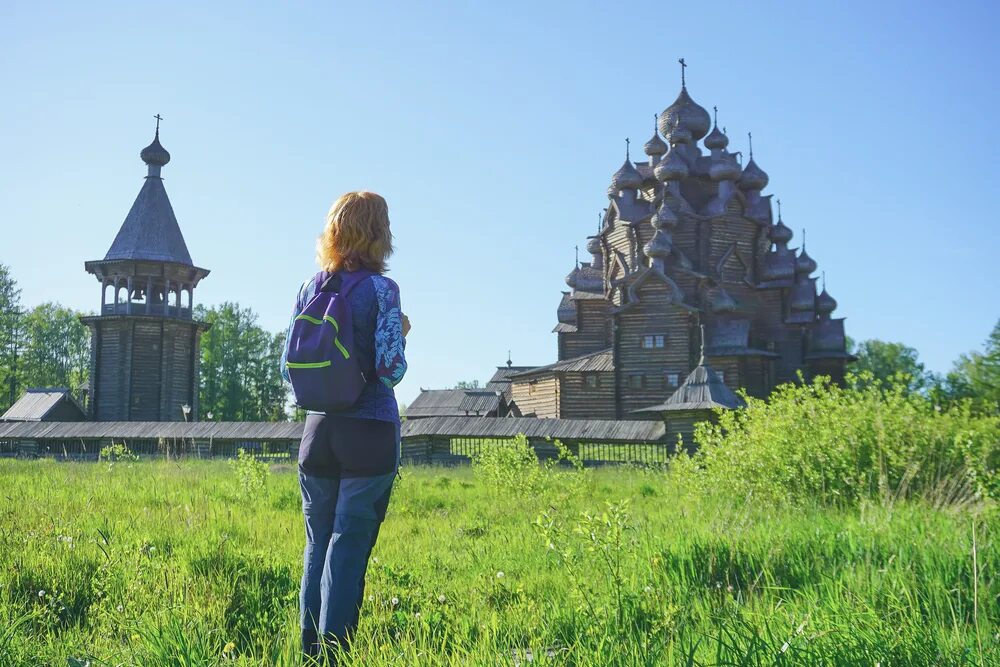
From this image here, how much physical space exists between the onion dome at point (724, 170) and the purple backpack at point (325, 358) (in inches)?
1222

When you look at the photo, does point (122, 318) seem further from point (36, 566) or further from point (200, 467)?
point (36, 566)

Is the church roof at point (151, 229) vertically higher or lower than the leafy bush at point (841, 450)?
higher

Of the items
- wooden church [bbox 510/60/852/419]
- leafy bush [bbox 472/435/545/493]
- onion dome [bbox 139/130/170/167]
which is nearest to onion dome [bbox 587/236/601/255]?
wooden church [bbox 510/60/852/419]

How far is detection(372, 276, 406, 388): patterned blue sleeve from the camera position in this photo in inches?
123

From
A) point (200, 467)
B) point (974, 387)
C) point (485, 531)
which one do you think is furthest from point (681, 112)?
point (485, 531)

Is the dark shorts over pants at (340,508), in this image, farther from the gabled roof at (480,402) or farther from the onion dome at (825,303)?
the gabled roof at (480,402)

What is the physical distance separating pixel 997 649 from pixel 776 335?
30.8 metres

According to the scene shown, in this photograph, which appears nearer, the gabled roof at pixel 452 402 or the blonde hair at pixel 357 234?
the blonde hair at pixel 357 234

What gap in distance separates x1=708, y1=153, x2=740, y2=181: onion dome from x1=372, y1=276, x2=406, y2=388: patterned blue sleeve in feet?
101

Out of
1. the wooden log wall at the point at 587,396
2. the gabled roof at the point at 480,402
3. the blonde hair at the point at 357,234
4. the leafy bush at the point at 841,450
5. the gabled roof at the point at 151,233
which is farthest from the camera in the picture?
the gabled roof at the point at 480,402

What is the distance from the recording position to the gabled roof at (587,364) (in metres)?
29.9

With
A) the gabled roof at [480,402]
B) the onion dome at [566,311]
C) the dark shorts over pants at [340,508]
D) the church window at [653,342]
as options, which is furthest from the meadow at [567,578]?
the gabled roof at [480,402]

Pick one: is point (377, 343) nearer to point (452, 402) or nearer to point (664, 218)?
point (664, 218)

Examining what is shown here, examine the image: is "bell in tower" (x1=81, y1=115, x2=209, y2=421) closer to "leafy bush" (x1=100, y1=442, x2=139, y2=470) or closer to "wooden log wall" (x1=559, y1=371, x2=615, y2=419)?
"wooden log wall" (x1=559, y1=371, x2=615, y2=419)
